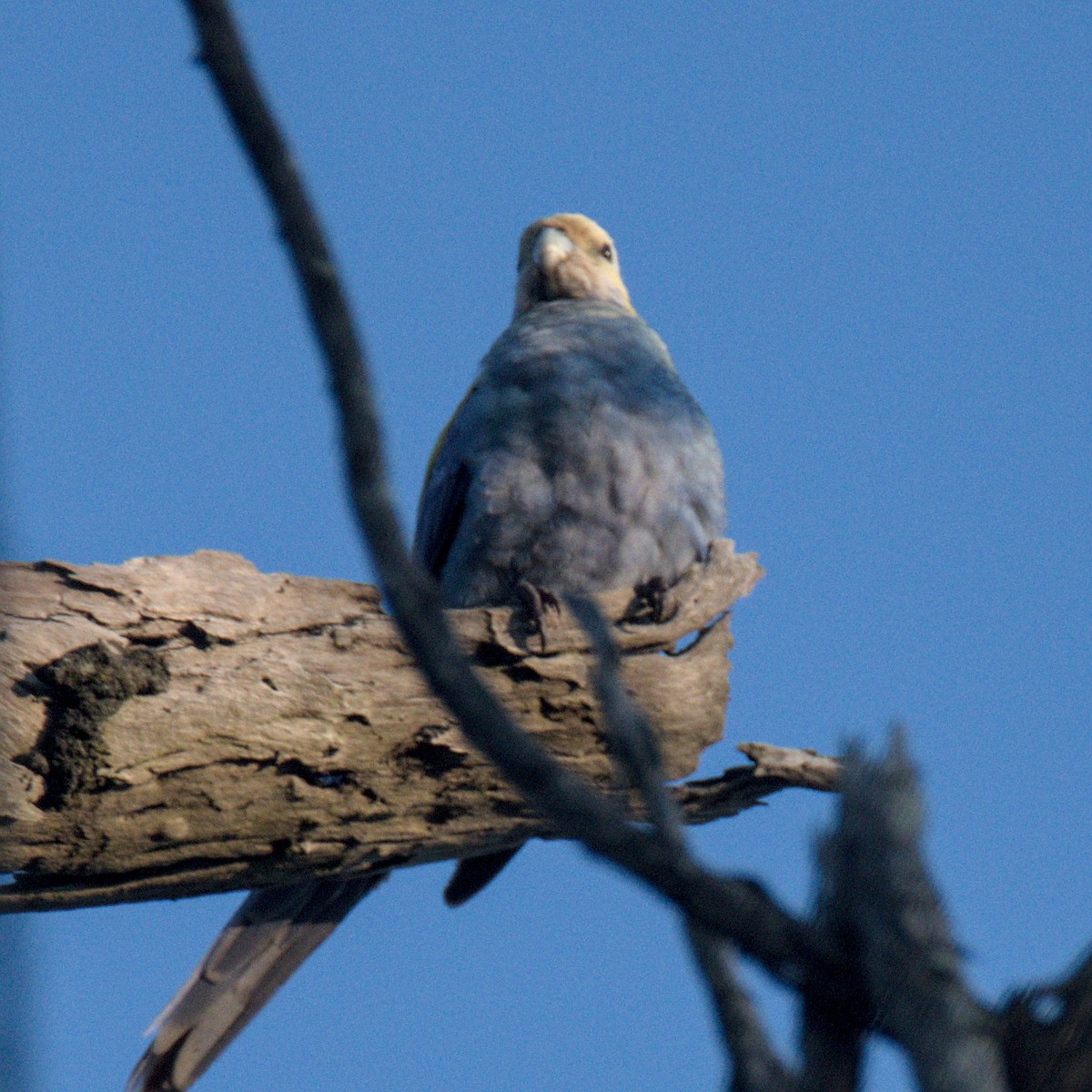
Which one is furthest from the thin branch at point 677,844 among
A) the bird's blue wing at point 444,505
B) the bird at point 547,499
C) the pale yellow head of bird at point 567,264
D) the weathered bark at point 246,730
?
the pale yellow head of bird at point 567,264

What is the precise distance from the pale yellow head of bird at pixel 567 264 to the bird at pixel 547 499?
921mm

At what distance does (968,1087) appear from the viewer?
5.37 ft

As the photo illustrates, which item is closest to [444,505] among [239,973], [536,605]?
[536,605]

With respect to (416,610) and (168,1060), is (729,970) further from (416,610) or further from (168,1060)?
(168,1060)

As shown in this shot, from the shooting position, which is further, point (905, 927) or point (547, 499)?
point (547, 499)

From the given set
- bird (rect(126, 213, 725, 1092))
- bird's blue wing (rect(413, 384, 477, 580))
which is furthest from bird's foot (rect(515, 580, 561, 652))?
bird's blue wing (rect(413, 384, 477, 580))

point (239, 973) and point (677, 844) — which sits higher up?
point (677, 844)

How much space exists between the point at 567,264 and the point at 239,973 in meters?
3.71

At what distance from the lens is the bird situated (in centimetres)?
457

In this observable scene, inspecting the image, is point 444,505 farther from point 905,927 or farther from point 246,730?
point 905,927

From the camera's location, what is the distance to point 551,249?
663 centimetres

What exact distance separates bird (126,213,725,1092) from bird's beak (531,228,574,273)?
0.95 meters

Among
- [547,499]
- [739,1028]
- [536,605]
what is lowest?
[739,1028]

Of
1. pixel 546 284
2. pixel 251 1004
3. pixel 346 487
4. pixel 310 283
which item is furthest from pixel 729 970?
pixel 546 284
